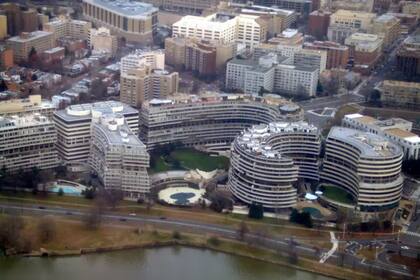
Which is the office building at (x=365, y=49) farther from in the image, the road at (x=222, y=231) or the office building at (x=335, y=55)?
the road at (x=222, y=231)

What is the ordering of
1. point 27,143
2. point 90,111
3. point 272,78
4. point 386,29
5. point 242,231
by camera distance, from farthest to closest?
point 386,29
point 272,78
point 90,111
point 27,143
point 242,231

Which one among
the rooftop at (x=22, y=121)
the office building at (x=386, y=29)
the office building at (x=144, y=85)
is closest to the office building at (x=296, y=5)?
the office building at (x=386, y=29)

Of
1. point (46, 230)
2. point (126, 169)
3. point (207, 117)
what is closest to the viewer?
point (46, 230)

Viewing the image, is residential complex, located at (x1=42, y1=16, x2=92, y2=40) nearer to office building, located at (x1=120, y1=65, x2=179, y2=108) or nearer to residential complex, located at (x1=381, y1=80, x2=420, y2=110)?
office building, located at (x1=120, y1=65, x2=179, y2=108)

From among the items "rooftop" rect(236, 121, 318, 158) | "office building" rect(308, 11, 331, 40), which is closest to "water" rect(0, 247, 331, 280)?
"rooftop" rect(236, 121, 318, 158)

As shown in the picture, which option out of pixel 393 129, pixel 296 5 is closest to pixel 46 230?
pixel 393 129

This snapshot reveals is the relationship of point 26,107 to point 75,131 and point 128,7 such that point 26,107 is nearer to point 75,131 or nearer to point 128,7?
point 75,131

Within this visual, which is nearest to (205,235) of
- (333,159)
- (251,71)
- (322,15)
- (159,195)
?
(159,195)
